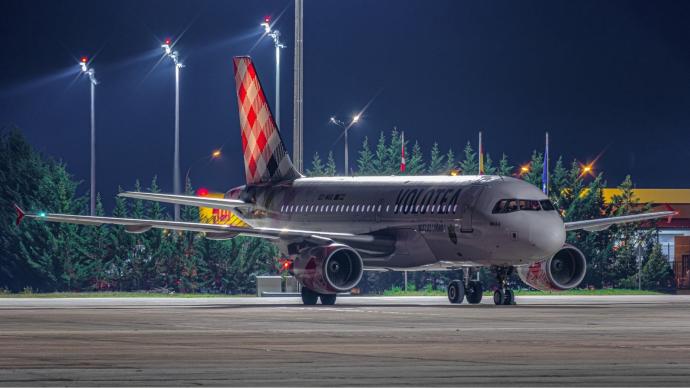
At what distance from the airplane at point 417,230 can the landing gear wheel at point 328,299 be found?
32mm

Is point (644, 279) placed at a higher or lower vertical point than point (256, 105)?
lower

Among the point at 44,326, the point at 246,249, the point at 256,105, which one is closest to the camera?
the point at 44,326

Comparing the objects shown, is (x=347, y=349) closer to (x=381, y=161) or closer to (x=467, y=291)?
(x=467, y=291)

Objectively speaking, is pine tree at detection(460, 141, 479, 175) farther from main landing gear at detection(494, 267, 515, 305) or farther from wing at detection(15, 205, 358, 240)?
main landing gear at detection(494, 267, 515, 305)

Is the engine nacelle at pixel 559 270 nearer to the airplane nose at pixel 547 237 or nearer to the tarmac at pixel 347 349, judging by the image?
the airplane nose at pixel 547 237

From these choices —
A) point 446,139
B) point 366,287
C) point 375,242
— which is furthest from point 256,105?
point 446,139

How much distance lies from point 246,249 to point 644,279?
2005 cm

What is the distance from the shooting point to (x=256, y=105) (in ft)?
189

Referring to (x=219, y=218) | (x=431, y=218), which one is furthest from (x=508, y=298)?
(x=219, y=218)

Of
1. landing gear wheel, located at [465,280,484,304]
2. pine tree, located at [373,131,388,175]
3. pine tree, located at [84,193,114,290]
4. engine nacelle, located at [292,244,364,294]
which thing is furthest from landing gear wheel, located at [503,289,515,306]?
pine tree, located at [373,131,388,175]

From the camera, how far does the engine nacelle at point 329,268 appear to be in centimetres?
4662

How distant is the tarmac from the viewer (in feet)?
64.4

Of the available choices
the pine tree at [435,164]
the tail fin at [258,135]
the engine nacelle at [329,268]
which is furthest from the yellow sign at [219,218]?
the engine nacelle at [329,268]

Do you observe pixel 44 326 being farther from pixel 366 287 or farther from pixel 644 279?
pixel 366 287
